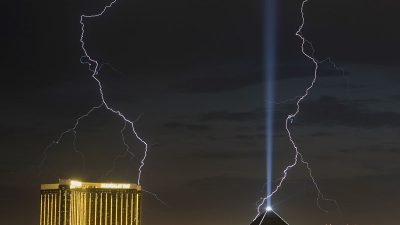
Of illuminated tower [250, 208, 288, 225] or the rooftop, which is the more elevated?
the rooftop

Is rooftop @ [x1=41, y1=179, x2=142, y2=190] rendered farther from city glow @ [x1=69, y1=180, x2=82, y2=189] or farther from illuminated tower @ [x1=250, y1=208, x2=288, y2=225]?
illuminated tower @ [x1=250, y1=208, x2=288, y2=225]

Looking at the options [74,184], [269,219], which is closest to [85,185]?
[74,184]

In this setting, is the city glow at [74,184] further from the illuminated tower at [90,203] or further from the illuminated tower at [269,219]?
the illuminated tower at [269,219]

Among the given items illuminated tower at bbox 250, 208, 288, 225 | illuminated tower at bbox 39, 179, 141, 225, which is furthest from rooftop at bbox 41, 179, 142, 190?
illuminated tower at bbox 250, 208, 288, 225

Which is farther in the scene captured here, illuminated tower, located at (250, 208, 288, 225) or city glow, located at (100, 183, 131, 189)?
city glow, located at (100, 183, 131, 189)

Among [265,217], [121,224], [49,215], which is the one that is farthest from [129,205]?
[265,217]

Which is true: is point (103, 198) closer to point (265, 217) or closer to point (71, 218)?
point (71, 218)

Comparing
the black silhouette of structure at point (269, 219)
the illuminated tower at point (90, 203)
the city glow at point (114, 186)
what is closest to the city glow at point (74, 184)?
the illuminated tower at point (90, 203)
